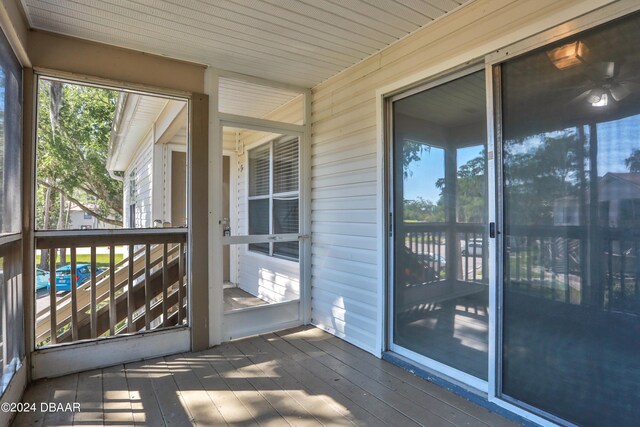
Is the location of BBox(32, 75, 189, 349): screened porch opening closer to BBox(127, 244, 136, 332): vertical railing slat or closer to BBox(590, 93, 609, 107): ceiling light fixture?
BBox(127, 244, 136, 332): vertical railing slat

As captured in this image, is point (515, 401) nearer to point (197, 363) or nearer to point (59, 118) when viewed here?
point (197, 363)

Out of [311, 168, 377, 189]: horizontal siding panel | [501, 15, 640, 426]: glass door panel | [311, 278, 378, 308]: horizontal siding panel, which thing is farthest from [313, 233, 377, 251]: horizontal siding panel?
[501, 15, 640, 426]: glass door panel

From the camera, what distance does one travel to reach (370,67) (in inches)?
117

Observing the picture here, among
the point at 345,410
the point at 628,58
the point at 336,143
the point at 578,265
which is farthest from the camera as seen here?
the point at 336,143

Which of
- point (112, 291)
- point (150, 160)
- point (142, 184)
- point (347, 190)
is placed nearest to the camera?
point (112, 291)

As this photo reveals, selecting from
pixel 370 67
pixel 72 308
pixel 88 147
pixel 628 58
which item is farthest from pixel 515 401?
pixel 88 147

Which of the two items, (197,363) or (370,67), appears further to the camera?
(370,67)

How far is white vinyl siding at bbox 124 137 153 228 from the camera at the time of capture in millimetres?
3036

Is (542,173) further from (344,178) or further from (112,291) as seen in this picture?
(112,291)

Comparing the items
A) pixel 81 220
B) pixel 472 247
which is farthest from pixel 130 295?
pixel 472 247

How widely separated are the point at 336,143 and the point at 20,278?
2596 millimetres

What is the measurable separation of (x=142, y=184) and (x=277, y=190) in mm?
1282

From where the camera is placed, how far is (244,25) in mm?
2443

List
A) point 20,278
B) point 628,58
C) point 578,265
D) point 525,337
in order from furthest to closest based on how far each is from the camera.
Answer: point 20,278 < point 525,337 < point 578,265 < point 628,58
